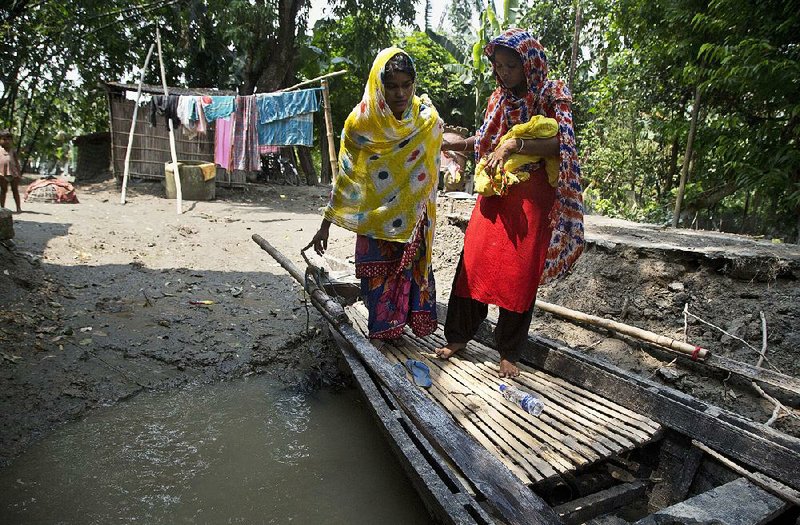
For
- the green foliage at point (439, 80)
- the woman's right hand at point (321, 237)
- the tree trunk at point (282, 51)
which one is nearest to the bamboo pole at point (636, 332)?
the woman's right hand at point (321, 237)

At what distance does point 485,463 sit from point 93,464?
1.86 metres

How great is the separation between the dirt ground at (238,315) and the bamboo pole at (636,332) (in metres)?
0.23

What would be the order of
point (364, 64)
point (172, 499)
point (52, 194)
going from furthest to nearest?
point (364, 64) → point (52, 194) → point (172, 499)

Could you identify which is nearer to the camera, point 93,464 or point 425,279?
point 93,464

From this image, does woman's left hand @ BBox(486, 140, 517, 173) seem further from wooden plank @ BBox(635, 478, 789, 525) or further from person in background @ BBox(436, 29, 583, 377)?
wooden plank @ BBox(635, 478, 789, 525)

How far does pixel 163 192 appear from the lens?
10.6 m

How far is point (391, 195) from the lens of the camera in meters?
2.74

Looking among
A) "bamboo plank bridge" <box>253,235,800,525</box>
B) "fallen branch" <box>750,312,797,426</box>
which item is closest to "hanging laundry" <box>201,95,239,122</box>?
"bamboo plank bridge" <box>253,235,800,525</box>

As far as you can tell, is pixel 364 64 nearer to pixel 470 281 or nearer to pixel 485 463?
pixel 470 281

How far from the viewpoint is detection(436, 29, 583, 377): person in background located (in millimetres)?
2301

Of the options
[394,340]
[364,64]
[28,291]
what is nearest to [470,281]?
[394,340]

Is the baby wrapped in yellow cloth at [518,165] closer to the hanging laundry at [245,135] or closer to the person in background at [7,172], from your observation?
the person in background at [7,172]

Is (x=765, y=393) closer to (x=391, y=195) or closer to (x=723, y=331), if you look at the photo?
(x=723, y=331)

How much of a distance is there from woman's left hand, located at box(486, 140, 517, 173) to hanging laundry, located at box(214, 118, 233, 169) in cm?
882
